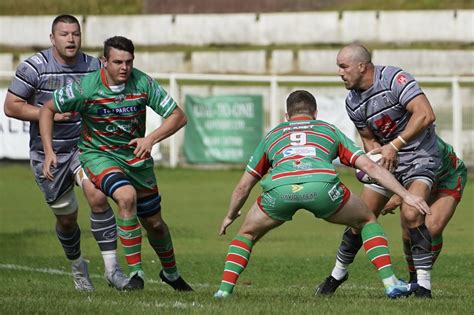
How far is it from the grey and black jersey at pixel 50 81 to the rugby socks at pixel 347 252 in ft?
8.77

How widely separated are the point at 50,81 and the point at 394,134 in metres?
3.20

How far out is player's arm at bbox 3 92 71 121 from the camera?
36.6ft

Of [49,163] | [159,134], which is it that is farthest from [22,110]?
[159,134]

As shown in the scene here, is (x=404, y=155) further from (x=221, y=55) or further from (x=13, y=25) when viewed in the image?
(x=13, y=25)

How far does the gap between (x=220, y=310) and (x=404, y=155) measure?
271cm

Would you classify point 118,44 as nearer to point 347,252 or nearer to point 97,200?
point 97,200

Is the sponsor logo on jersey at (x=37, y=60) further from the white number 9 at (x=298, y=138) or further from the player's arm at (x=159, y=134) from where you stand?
the white number 9 at (x=298, y=138)

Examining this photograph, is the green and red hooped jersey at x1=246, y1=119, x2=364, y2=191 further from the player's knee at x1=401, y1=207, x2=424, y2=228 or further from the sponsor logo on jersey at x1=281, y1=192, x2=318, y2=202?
the player's knee at x1=401, y1=207, x2=424, y2=228

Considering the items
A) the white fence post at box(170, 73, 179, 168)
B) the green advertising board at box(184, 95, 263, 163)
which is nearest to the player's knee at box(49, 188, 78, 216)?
the green advertising board at box(184, 95, 263, 163)

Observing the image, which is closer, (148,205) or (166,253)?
(148,205)

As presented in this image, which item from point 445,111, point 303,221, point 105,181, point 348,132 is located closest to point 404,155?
point 105,181

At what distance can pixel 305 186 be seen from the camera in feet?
30.5

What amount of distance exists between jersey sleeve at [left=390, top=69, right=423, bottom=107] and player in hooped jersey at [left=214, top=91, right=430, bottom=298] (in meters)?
0.99

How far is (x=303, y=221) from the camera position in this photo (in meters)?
19.3
